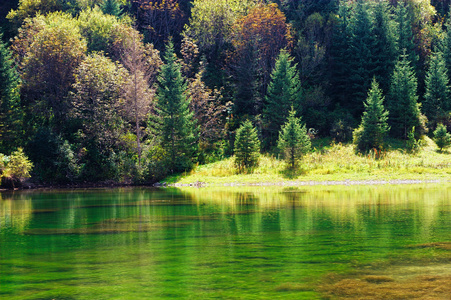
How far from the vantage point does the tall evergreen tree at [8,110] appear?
1877 inches

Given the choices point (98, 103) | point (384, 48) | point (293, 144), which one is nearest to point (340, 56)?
point (384, 48)

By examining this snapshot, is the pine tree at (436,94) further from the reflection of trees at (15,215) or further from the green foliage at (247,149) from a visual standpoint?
the reflection of trees at (15,215)

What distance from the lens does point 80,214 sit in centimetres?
2391

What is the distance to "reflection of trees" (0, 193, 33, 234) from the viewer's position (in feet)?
64.2

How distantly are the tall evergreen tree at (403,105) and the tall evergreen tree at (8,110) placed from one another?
4282 cm

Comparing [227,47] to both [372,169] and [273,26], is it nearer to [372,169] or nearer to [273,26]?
[273,26]

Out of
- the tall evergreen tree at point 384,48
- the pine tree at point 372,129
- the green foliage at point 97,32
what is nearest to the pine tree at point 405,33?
the tall evergreen tree at point 384,48

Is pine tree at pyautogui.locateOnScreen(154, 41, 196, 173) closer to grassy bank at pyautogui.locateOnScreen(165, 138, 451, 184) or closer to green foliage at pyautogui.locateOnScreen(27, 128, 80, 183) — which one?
grassy bank at pyautogui.locateOnScreen(165, 138, 451, 184)

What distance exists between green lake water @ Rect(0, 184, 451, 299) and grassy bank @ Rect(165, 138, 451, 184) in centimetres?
1622

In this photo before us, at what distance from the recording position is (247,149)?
1827 inches

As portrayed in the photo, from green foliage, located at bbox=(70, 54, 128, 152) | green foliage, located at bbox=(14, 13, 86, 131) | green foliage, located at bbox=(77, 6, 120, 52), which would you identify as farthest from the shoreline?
green foliage, located at bbox=(77, 6, 120, 52)

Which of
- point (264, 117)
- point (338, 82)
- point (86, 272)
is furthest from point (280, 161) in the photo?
point (86, 272)

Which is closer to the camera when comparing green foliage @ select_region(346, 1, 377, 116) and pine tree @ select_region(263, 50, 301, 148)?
pine tree @ select_region(263, 50, 301, 148)

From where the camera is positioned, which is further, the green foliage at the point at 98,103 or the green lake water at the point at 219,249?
the green foliage at the point at 98,103
